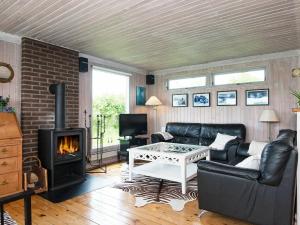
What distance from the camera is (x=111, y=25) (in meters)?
3.19

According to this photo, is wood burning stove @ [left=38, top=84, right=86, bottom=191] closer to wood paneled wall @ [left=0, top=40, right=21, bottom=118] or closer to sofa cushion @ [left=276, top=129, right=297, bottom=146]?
wood paneled wall @ [left=0, top=40, right=21, bottom=118]

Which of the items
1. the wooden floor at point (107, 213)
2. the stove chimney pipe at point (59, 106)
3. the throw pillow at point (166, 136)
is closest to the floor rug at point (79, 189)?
the wooden floor at point (107, 213)

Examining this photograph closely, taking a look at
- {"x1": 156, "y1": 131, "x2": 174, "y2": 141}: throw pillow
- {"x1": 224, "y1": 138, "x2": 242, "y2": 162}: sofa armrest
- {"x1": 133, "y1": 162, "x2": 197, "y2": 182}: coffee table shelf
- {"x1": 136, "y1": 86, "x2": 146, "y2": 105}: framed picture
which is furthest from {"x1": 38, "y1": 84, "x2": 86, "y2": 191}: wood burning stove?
{"x1": 224, "y1": 138, "x2": 242, "y2": 162}: sofa armrest

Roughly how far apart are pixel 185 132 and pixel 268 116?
1878mm

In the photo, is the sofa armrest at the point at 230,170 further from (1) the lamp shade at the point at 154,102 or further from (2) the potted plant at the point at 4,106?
(1) the lamp shade at the point at 154,102

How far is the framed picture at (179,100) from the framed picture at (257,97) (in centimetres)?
157

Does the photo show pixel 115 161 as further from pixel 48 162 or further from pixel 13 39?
pixel 13 39

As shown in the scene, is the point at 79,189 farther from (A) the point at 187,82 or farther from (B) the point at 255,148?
(A) the point at 187,82

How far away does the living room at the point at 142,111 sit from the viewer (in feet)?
8.30

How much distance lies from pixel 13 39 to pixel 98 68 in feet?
5.91

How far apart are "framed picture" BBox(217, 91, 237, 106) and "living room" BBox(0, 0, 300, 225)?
0.02 m

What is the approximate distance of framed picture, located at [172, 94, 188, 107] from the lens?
19.5ft

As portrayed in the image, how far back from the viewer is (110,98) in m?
5.55

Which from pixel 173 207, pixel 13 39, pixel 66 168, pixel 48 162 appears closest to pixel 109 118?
pixel 66 168
